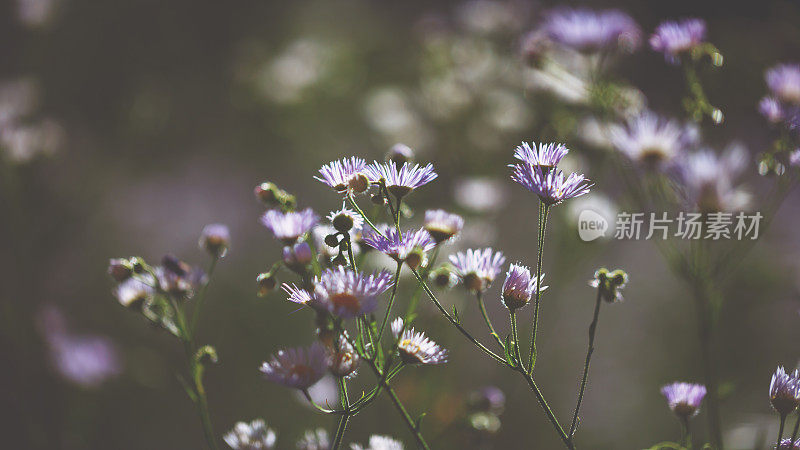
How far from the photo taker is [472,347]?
134cm

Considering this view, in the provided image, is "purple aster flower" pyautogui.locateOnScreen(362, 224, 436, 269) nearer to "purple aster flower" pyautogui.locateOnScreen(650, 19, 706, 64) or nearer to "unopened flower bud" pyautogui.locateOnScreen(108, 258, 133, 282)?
"unopened flower bud" pyautogui.locateOnScreen(108, 258, 133, 282)

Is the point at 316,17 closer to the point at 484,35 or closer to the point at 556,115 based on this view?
the point at 484,35

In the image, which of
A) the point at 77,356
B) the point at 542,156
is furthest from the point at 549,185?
the point at 77,356

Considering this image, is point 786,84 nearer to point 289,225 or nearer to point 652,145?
point 652,145

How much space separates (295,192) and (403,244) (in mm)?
1154

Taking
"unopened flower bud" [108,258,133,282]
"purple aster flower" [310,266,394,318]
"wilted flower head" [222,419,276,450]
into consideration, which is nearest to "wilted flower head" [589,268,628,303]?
"purple aster flower" [310,266,394,318]

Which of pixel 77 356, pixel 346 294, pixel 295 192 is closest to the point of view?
pixel 346 294

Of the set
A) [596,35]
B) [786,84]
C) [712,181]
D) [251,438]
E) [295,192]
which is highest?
[295,192]

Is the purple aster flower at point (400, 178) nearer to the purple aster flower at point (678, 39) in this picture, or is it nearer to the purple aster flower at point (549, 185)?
the purple aster flower at point (549, 185)

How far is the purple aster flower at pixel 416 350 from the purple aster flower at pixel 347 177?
0.11 metres

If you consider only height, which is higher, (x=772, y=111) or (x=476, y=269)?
(x=772, y=111)

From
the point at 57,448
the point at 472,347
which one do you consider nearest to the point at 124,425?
the point at 57,448

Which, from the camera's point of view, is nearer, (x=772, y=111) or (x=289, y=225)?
(x=289, y=225)

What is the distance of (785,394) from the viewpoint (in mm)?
442
